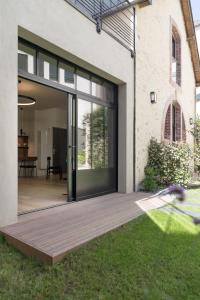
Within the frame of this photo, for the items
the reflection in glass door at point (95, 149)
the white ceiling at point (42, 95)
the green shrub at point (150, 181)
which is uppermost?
the white ceiling at point (42, 95)

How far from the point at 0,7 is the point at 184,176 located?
242 inches

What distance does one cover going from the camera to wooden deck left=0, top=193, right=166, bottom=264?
9.51ft

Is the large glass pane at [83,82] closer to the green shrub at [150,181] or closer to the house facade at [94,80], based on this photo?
the house facade at [94,80]

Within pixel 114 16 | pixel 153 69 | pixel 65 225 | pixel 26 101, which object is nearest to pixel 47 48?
pixel 114 16

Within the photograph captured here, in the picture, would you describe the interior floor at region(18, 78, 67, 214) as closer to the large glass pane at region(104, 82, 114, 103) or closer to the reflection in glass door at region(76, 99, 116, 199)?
the large glass pane at region(104, 82, 114, 103)

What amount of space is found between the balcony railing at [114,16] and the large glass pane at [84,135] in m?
1.62

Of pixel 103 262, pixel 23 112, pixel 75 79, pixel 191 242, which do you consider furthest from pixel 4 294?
pixel 23 112

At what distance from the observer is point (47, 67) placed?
4.59 metres

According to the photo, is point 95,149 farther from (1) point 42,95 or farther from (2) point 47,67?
(1) point 42,95

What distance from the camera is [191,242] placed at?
3.42 meters

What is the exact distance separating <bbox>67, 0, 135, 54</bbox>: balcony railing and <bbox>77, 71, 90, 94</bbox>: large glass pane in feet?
3.13

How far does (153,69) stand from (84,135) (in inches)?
160

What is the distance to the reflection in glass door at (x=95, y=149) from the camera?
5.46 meters

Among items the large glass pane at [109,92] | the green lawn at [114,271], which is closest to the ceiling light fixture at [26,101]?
the large glass pane at [109,92]
